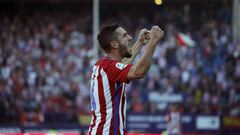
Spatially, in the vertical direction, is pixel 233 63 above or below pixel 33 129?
above

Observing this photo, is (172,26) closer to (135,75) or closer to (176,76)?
(176,76)

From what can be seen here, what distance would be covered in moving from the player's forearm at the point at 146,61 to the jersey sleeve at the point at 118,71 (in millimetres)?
176

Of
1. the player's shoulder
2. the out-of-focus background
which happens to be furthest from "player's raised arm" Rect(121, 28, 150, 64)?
the out-of-focus background

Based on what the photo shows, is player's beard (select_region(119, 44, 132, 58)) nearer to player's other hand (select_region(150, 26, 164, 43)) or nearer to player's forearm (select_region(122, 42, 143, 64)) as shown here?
player's other hand (select_region(150, 26, 164, 43))

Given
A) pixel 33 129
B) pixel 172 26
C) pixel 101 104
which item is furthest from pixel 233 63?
pixel 101 104

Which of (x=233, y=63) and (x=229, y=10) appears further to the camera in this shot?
(x=229, y=10)

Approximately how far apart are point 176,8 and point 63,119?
840 cm

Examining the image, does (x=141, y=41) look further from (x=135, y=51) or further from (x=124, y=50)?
(x=124, y=50)

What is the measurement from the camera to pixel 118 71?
7.26 meters

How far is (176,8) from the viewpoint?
97.8 feet

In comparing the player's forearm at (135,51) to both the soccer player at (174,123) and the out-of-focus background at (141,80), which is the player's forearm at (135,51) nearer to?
the soccer player at (174,123)

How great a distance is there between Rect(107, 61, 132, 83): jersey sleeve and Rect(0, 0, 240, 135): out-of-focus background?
13921mm

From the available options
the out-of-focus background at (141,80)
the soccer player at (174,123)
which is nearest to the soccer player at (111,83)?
the soccer player at (174,123)

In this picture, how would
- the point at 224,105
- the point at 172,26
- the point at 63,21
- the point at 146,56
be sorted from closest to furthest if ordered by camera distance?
the point at 146,56
the point at 224,105
the point at 172,26
the point at 63,21
